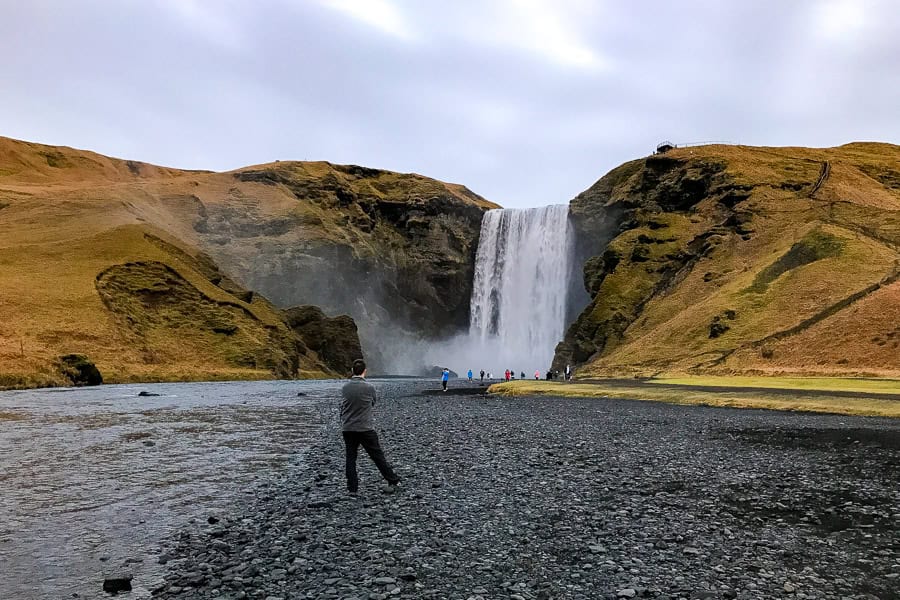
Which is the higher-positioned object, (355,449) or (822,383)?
(822,383)

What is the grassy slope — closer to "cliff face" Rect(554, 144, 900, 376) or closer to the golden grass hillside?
"cliff face" Rect(554, 144, 900, 376)

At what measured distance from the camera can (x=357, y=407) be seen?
532 inches

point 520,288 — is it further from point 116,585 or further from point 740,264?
point 116,585

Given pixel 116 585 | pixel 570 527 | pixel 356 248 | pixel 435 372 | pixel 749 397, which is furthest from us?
pixel 356 248

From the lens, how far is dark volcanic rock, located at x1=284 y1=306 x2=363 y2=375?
104312mm

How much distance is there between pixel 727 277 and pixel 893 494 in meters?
75.3

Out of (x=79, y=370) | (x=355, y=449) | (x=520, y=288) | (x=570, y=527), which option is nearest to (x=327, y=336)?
(x=520, y=288)

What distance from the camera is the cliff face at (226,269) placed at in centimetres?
7125

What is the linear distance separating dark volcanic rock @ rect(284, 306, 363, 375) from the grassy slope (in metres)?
58.6

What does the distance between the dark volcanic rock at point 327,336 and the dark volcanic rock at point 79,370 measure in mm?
45234

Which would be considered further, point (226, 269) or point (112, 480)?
point (226, 269)

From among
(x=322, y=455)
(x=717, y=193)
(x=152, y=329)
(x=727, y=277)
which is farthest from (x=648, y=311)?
(x=322, y=455)

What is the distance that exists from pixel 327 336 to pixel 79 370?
49924mm

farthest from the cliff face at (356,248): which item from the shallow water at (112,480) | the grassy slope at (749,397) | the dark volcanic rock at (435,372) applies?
the shallow water at (112,480)
